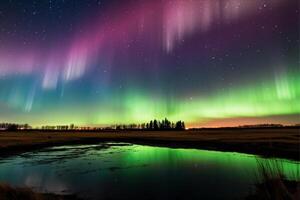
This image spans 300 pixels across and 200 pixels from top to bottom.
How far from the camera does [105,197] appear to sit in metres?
15.8

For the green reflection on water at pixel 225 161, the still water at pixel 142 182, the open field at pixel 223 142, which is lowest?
the still water at pixel 142 182

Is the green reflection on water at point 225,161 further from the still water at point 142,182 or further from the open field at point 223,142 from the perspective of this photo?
the open field at point 223,142

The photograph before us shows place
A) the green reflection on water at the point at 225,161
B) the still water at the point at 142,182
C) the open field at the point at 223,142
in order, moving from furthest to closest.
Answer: the open field at the point at 223,142, the green reflection on water at the point at 225,161, the still water at the point at 142,182

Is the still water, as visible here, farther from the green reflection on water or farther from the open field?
the open field

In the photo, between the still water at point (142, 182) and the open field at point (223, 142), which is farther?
the open field at point (223, 142)

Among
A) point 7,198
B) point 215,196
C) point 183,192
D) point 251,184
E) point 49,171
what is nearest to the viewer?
point 7,198

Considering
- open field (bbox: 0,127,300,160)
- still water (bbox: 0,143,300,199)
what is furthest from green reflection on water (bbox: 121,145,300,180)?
open field (bbox: 0,127,300,160)

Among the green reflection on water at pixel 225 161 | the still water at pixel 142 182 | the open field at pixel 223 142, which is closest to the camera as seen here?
the still water at pixel 142 182

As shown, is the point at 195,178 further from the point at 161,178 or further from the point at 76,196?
the point at 76,196

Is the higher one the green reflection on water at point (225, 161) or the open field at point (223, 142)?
the open field at point (223, 142)

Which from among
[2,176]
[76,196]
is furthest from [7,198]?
[2,176]

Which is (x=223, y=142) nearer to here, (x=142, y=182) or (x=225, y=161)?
(x=225, y=161)

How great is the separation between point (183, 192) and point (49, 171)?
15422 millimetres

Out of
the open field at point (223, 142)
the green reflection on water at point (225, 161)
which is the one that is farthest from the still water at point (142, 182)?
the open field at point (223, 142)
